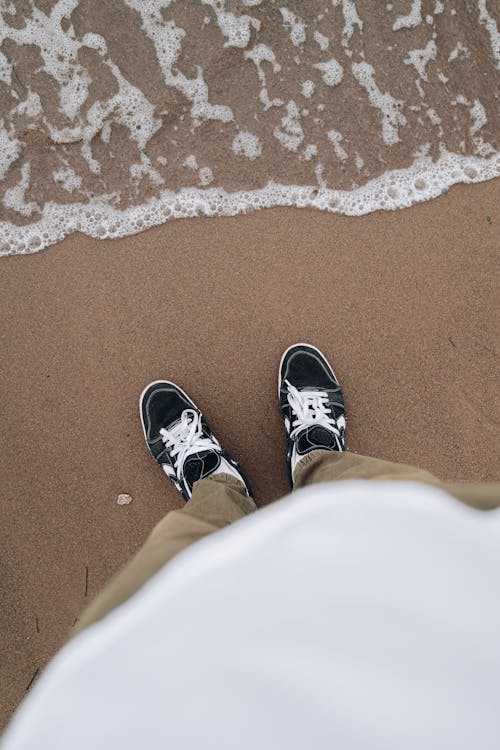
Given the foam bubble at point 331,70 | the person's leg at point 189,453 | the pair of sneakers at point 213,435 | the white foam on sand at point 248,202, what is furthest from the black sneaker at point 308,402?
the foam bubble at point 331,70

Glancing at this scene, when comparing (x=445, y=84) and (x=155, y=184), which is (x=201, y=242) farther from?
(x=445, y=84)

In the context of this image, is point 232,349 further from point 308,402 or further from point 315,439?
point 315,439

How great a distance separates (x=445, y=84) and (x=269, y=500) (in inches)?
65.2

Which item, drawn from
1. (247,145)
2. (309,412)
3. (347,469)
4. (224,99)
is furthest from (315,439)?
(224,99)

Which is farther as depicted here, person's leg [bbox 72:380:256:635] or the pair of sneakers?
the pair of sneakers

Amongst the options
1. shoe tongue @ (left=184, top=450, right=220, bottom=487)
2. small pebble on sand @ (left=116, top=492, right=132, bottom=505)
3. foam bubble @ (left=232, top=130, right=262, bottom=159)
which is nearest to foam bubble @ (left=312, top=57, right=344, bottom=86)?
foam bubble @ (left=232, top=130, right=262, bottom=159)

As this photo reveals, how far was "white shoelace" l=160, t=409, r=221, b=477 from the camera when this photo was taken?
178cm

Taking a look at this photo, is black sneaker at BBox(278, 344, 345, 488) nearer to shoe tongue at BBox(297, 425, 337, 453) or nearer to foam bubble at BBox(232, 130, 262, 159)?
shoe tongue at BBox(297, 425, 337, 453)

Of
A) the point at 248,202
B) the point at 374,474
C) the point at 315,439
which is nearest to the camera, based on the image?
the point at 374,474

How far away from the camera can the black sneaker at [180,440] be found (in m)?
1.77

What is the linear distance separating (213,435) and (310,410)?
0.36 m

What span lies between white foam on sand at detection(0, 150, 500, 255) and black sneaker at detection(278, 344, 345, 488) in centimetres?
54

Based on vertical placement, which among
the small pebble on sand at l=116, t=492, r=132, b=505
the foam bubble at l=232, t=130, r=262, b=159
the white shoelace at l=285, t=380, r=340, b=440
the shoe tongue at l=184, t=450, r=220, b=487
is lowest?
the small pebble on sand at l=116, t=492, r=132, b=505

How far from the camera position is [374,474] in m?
1.34
